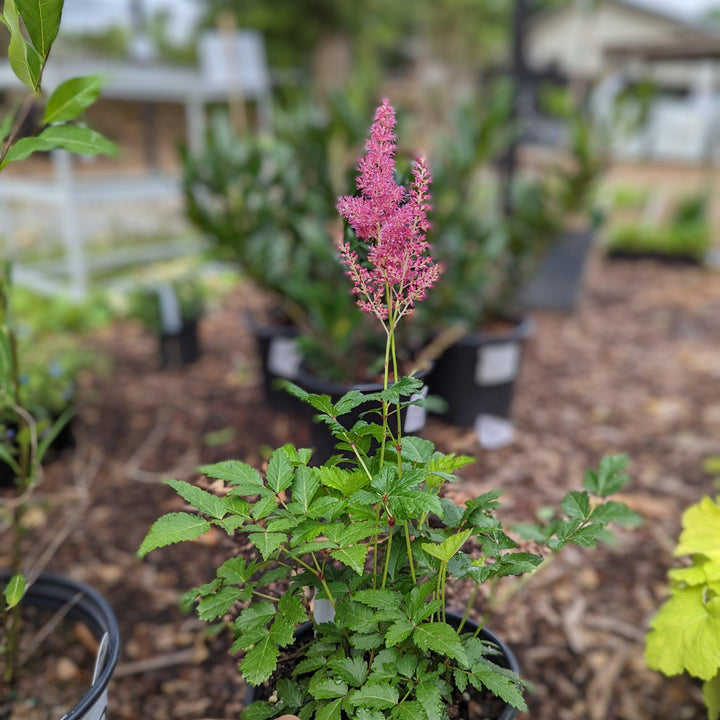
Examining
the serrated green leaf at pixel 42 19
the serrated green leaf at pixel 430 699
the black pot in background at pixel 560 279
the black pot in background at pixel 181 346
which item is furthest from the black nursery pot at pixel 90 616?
the black pot in background at pixel 560 279

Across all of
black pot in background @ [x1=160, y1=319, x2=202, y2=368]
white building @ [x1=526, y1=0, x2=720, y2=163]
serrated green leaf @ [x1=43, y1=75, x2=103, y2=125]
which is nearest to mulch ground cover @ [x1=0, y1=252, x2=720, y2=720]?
black pot in background @ [x1=160, y1=319, x2=202, y2=368]

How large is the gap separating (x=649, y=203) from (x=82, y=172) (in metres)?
6.65

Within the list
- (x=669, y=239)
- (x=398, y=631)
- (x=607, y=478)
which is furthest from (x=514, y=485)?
(x=669, y=239)

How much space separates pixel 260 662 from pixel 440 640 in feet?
0.80

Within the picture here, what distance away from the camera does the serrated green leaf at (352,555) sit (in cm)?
86

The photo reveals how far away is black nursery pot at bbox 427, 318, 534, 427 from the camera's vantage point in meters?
2.54

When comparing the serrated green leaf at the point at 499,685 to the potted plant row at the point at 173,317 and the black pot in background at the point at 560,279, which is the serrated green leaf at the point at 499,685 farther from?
the black pot in background at the point at 560,279

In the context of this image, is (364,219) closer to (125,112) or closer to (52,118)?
(52,118)

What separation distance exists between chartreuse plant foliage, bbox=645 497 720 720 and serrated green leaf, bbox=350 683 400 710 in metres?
0.58

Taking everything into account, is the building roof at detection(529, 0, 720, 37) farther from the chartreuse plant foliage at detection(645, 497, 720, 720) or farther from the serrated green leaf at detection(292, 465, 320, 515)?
the serrated green leaf at detection(292, 465, 320, 515)

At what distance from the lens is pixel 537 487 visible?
2.31 m

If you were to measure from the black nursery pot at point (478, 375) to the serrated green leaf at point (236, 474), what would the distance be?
1.66 meters

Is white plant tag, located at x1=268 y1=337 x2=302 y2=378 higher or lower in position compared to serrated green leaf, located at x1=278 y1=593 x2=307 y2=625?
lower

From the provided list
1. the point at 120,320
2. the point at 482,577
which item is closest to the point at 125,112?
the point at 120,320
